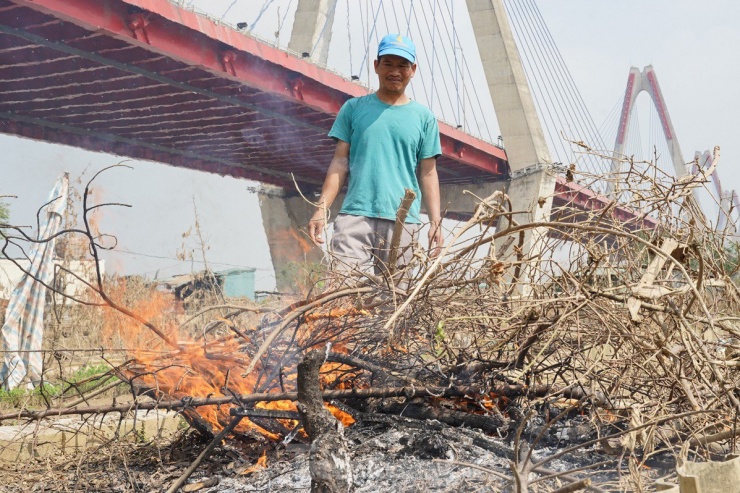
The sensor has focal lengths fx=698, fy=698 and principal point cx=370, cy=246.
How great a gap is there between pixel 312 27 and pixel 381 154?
13459 millimetres

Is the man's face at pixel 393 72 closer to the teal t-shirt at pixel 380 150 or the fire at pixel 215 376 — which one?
the teal t-shirt at pixel 380 150

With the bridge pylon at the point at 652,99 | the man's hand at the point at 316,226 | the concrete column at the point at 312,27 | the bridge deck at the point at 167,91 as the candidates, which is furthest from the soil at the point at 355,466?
the bridge pylon at the point at 652,99

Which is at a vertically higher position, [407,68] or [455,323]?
[407,68]

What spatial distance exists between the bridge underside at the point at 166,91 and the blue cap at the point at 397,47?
6.67 meters

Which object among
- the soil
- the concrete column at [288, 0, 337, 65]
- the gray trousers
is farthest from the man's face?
the concrete column at [288, 0, 337, 65]

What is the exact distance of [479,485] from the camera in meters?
2.26

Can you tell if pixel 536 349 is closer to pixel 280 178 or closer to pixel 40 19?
pixel 40 19

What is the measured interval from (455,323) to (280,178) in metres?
16.0

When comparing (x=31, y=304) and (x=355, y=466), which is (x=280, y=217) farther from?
(x=355, y=466)

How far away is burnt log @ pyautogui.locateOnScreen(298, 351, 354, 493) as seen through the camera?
6.49 feet

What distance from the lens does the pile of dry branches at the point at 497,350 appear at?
2488 millimetres

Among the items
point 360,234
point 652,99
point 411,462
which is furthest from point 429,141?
point 652,99

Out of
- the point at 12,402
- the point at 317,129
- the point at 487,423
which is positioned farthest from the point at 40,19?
the point at 487,423

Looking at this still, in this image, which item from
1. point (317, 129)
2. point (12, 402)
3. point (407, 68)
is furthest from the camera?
point (317, 129)
